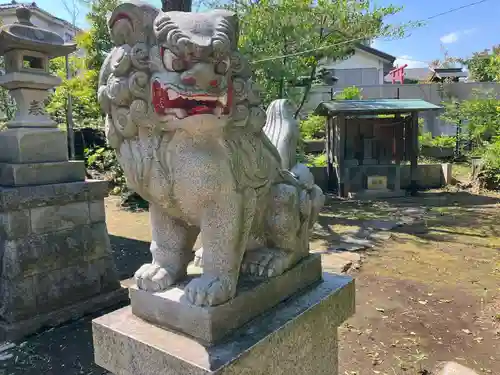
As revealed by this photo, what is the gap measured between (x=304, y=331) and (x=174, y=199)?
0.73 m

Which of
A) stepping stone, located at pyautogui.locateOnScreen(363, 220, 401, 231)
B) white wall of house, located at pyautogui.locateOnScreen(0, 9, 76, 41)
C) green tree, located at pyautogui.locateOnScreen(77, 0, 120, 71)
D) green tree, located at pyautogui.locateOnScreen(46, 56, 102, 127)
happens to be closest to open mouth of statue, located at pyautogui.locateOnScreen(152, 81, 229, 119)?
stepping stone, located at pyautogui.locateOnScreen(363, 220, 401, 231)

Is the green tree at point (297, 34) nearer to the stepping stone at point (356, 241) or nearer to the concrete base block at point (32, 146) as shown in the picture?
the stepping stone at point (356, 241)

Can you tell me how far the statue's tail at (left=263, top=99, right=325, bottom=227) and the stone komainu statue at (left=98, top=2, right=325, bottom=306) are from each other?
183mm

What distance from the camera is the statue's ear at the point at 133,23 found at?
3.94 feet

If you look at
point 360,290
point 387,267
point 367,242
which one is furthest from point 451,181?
point 360,290

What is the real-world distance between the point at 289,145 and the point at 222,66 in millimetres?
687

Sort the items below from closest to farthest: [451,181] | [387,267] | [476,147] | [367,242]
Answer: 1. [387,267]
2. [367,242]
3. [451,181]
4. [476,147]

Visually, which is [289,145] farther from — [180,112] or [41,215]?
[41,215]

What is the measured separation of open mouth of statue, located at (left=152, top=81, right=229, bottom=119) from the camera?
1.17 metres

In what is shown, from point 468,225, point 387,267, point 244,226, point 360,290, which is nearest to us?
point 244,226

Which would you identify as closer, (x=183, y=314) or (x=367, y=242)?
(x=183, y=314)

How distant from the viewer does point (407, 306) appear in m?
3.56

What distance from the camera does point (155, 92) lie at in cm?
120

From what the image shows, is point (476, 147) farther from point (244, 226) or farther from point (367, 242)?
point (244, 226)
